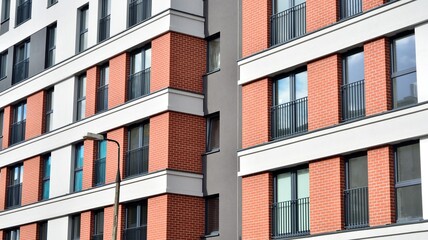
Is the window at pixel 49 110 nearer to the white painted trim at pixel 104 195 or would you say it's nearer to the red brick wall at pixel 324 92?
the white painted trim at pixel 104 195

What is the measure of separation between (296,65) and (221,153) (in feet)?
15.4

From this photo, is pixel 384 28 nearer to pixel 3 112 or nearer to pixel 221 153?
pixel 221 153

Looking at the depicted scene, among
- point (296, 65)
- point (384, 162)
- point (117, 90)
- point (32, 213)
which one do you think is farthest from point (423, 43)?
point (32, 213)

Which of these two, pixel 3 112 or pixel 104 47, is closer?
pixel 104 47

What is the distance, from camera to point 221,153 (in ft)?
102

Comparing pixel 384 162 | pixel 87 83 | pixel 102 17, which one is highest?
pixel 102 17

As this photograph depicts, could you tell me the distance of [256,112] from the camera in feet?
95.8

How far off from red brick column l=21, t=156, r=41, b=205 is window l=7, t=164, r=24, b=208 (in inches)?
29.1

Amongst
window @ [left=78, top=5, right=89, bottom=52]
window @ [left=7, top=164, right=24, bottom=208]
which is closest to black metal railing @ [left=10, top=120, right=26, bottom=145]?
window @ [left=7, top=164, right=24, bottom=208]

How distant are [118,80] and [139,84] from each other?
1.24 m

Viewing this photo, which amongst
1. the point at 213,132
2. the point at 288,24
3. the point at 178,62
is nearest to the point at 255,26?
the point at 288,24

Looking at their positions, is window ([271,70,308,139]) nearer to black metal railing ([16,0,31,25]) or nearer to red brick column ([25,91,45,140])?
red brick column ([25,91,45,140])

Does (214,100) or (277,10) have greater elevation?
(277,10)

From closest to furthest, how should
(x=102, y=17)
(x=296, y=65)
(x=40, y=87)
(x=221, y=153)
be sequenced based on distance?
(x=296, y=65) < (x=221, y=153) < (x=102, y=17) < (x=40, y=87)
